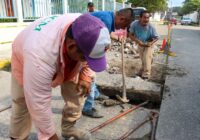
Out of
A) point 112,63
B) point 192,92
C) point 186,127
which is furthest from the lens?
point 112,63

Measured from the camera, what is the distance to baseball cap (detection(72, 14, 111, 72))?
4.84ft

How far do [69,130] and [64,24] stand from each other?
4.58 ft

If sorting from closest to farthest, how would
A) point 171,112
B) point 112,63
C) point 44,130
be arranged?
point 44,130
point 171,112
point 112,63

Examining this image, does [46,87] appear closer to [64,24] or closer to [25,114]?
[64,24]

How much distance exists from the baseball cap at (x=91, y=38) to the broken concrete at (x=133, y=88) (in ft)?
9.82

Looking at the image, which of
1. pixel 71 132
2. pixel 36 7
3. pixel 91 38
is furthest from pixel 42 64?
pixel 36 7

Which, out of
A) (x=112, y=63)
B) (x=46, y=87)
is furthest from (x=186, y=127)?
(x=112, y=63)

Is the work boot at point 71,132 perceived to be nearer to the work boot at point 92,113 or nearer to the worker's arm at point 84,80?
the worker's arm at point 84,80

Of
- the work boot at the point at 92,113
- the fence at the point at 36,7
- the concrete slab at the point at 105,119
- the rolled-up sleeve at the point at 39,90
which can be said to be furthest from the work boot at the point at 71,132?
the fence at the point at 36,7

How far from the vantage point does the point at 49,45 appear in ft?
5.16

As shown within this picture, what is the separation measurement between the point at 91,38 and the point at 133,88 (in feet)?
10.5

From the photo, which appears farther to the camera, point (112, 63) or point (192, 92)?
point (112, 63)

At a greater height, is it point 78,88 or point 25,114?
point 78,88

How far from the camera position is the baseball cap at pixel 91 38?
1.48 meters
